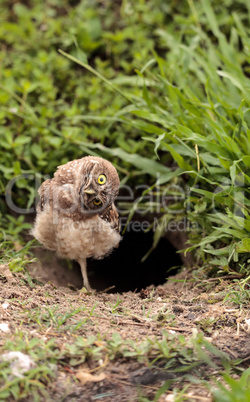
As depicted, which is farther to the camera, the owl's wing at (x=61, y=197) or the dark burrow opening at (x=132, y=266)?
the dark burrow opening at (x=132, y=266)

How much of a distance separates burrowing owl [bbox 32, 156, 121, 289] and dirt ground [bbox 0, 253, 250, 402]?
40 centimetres

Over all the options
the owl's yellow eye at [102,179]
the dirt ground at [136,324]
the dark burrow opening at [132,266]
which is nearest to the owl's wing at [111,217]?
the owl's yellow eye at [102,179]

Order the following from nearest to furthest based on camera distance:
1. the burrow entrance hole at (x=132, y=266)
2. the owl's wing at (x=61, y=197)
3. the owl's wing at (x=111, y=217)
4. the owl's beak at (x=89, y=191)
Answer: the owl's beak at (x=89, y=191) < the owl's wing at (x=61, y=197) < the owl's wing at (x=111, y=217) < the burrow entrance hole at (x=132, y=266)

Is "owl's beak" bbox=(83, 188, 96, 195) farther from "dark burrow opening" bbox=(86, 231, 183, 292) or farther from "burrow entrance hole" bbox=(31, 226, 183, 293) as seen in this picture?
"dark burrow opening" bbox=(86, 231, 183, 292)

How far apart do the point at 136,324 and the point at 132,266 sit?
3.08m

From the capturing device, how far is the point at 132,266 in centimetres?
609

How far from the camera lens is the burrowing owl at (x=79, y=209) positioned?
386cm

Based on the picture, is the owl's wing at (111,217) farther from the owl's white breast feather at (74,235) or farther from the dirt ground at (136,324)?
the dirt ground at (136,324)

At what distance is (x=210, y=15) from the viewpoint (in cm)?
519

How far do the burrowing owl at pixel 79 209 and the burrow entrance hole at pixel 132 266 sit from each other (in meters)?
1.20

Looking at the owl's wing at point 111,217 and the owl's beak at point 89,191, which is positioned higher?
the owl's beak at point 89,191

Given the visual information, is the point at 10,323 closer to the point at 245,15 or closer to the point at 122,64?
the point at 122,64

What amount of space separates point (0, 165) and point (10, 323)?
231cm

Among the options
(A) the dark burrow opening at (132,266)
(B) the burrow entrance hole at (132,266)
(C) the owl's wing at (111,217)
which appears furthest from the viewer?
(A) the dark burrow opening at (132,266)
